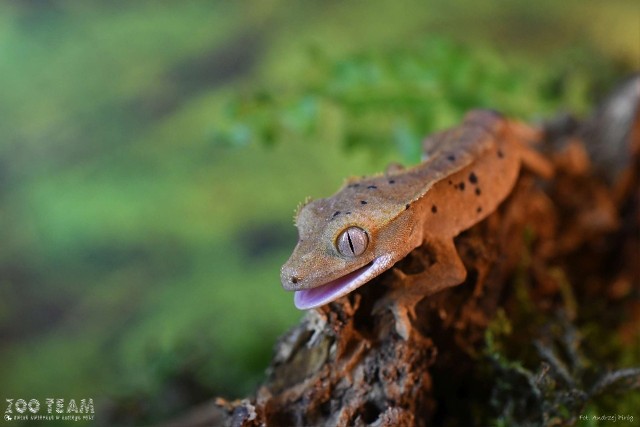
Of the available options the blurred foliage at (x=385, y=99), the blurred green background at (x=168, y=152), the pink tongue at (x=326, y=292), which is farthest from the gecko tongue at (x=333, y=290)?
the blurred green background at (x=168, y=152)

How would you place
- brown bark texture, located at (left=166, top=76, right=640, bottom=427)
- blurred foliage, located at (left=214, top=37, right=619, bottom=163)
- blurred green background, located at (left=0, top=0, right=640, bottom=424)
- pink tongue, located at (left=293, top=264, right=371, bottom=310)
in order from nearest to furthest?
pink tongue, located at (left=293, top=264, right=371, bottom=310), brown bark texture, located at (left=166, top=76, right=640, bottom=427), blurred foliage, located at (left=214, top=37, right=619, bottom=163), blurred green background, located at (left=0, top=0, right=640, bottom=424)

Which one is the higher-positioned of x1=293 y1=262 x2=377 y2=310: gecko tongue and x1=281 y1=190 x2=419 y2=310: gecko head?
x1=281 y1=190 x2=419 y2=310: gecko head

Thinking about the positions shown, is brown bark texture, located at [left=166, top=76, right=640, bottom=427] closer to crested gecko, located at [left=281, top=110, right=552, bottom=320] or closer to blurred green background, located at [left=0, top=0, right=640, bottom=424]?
crested gecko, located at [left=281, top=110, right=552, bottom=320]

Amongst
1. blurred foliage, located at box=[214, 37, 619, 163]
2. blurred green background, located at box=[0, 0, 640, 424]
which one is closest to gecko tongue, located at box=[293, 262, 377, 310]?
blurred foliage, located at box=[214, 37, 619, 163]

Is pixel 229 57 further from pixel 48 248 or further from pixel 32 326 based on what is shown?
pixel 32 326

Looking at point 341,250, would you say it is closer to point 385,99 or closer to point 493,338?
point 493,338

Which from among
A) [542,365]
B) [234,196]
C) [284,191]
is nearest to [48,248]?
[234,196]

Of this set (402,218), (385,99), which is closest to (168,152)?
(385,99)

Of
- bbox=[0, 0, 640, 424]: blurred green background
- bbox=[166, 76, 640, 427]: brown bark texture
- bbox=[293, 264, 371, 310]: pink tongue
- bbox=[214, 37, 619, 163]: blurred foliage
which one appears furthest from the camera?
bbox=[0, 0, 640, 424]: blurred green background

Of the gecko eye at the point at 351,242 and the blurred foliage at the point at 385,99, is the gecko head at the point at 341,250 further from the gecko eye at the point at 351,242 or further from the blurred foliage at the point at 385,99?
the blurred foliage at the point at 385,99
